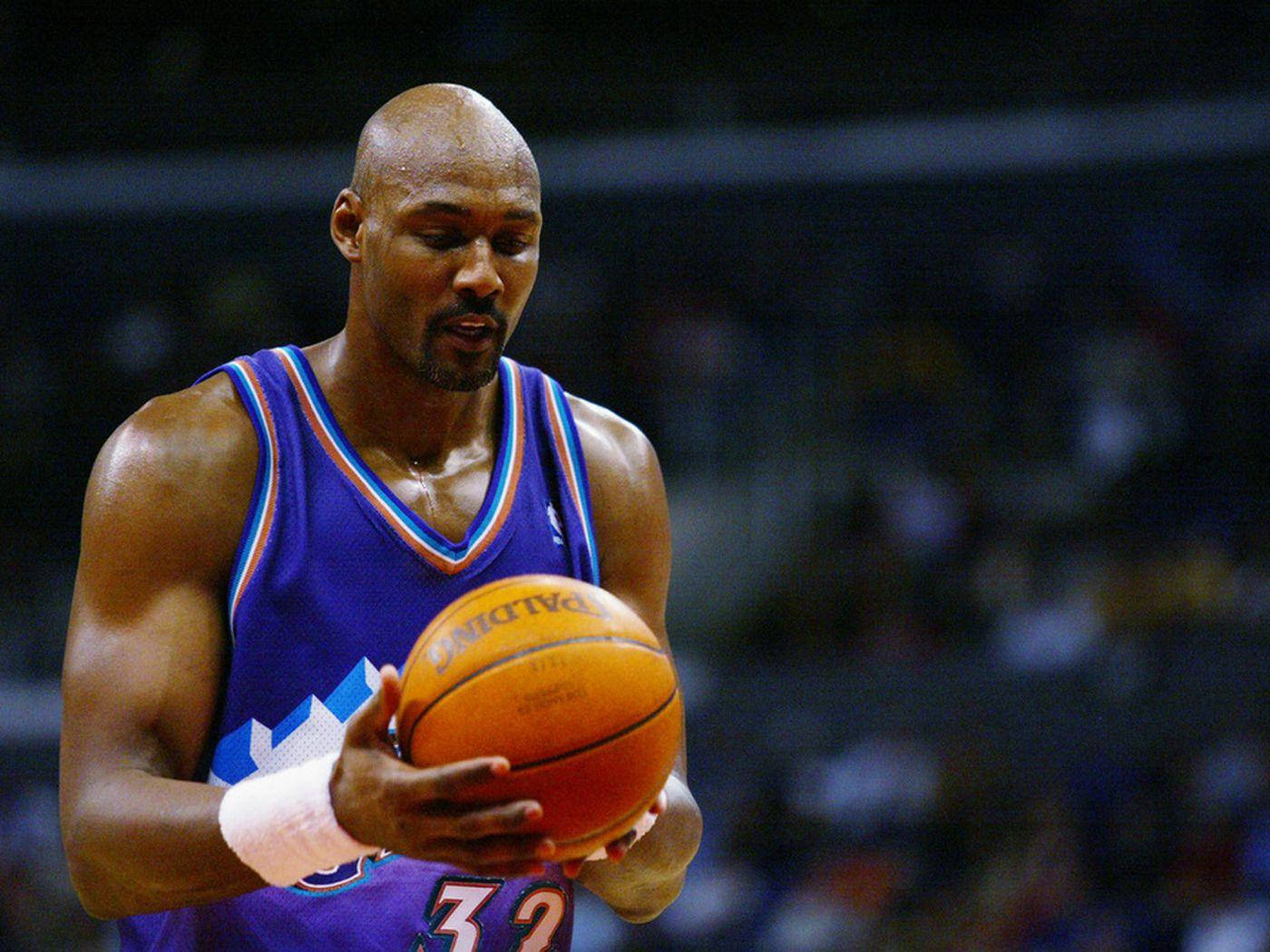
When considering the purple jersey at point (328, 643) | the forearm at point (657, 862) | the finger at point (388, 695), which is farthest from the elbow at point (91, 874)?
the forearm at point (657, 862)

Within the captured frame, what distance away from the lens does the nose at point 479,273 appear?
9.20 ft

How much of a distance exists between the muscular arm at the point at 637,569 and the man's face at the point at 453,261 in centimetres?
41

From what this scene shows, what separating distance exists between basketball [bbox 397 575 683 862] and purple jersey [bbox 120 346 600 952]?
1.57 feet

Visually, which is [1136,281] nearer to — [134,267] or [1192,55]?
[1192,55]

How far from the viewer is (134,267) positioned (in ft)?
36.0

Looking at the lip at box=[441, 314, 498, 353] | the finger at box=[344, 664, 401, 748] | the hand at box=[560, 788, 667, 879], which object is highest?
the lip at box=[441, 314, 498, 353]

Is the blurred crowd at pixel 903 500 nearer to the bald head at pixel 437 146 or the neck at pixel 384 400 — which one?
the neck at pixel 384 400

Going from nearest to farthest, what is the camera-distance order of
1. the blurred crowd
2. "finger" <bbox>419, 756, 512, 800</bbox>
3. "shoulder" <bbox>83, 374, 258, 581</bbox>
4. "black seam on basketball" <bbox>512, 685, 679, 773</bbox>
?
"finger" <bbox>419, 756, 512, 800</bbox> → "black seam on basketball" <bbox>512, 685, 679, 773</bbox> → "shoulder" <bbox>83, 374, 258, 581</bbox> → the blurred crowd

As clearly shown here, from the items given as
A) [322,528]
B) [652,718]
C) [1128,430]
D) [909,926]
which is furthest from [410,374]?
[1128,430]

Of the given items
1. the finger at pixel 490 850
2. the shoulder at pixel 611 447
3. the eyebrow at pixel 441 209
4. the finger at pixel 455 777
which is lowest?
the finger at pixel 490 850

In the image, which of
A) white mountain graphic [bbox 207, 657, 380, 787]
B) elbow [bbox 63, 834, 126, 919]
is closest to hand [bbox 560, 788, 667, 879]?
white mountain graphic [bbox 207, 657, 380, 787]

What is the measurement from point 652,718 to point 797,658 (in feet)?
23.6

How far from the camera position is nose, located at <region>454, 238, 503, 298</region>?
2.80 metres

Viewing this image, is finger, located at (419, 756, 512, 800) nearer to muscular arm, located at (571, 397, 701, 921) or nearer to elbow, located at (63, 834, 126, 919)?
elbow, located at (63, 834, 126, 919)
